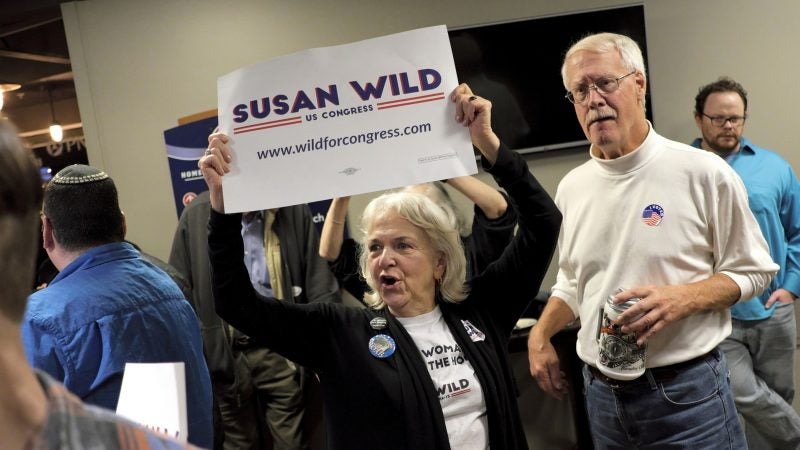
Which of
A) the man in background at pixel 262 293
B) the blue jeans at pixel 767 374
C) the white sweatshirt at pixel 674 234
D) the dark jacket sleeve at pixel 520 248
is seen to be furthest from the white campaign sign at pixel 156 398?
the blue jeans at pixel 767 374

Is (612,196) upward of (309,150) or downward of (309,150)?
downward

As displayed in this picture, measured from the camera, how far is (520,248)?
6.45 ft

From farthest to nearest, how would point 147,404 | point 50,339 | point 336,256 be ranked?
point 336,256 → point 50,339 → point 147,404

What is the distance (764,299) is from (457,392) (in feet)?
7.50

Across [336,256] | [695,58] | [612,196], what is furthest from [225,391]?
[695,58]

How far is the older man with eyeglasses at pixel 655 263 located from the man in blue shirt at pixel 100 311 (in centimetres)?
107

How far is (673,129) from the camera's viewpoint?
172 inches

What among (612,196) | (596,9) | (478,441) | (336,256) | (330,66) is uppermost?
(596,9)

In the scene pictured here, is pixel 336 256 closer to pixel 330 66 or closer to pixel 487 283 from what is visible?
pixel 487 283

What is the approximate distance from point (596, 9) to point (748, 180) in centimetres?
129

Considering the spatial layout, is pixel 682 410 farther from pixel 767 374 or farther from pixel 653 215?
pixel 767 374

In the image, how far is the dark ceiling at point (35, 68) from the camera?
14.6 ft

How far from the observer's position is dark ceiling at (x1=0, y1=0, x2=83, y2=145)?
4461 millimetres

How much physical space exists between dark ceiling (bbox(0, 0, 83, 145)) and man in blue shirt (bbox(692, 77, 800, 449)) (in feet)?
11.7
